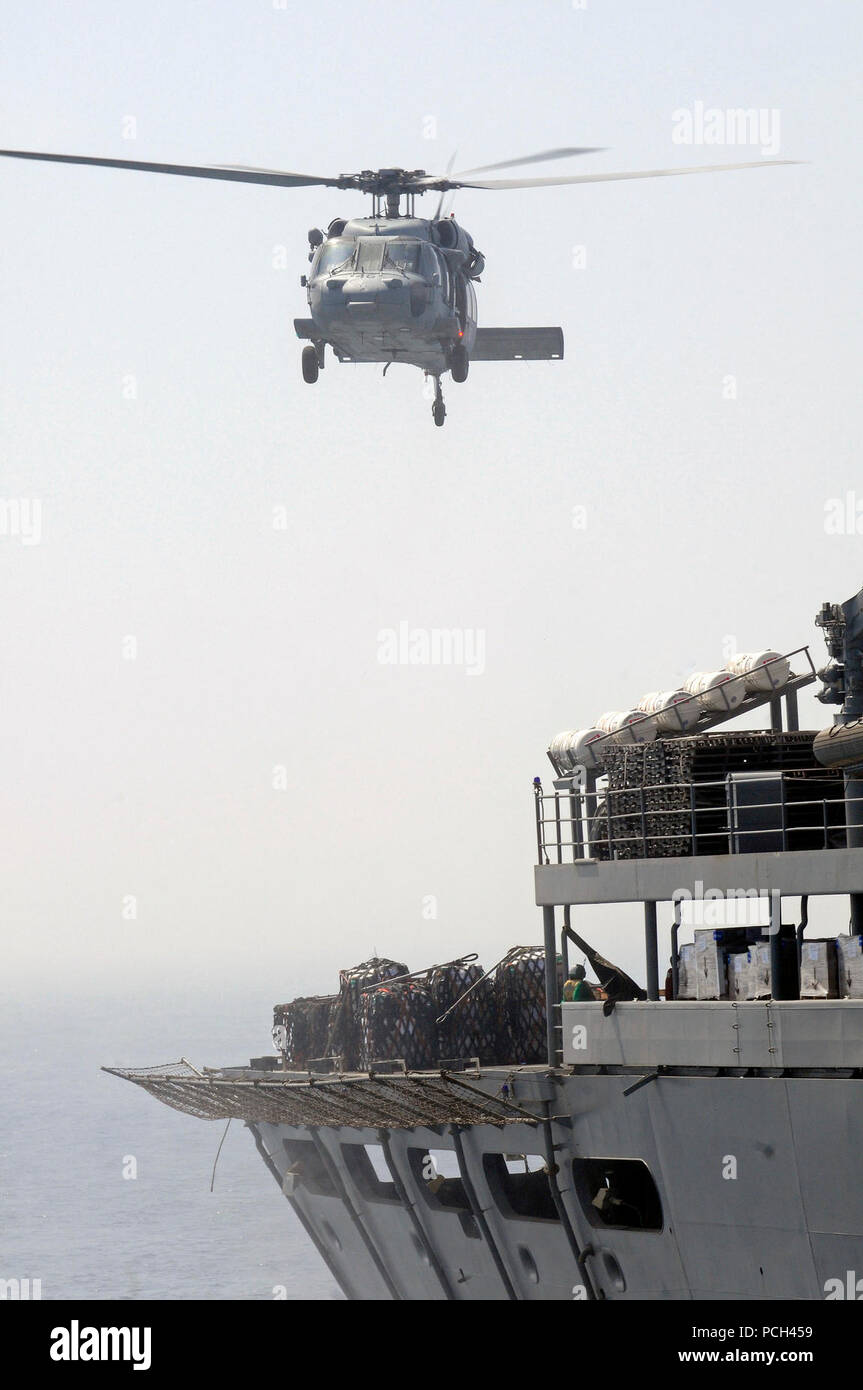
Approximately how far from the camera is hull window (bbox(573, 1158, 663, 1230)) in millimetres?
30000

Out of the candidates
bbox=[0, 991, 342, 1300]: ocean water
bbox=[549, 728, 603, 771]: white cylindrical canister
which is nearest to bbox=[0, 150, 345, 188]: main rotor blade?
bbox=[549, 728, 603, 771]: white cylindrical canister

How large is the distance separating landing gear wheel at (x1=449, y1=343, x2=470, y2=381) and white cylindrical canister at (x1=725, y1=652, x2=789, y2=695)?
12.4 m

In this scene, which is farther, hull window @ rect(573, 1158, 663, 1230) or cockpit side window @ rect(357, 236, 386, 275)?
cockpit side window @ rect(357, 236, 386, 275)

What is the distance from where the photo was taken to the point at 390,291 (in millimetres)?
38938

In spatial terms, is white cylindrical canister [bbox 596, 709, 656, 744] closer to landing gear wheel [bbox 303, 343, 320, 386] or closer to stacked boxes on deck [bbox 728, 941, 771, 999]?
stacked boxes on deck [bbox 728, 941, 771, 999]

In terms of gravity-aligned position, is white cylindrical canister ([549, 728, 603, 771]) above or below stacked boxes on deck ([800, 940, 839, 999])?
above

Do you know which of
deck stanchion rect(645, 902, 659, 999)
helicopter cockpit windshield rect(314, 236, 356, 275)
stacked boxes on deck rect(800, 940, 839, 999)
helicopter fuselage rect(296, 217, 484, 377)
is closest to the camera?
stacked boxes on deck rect(800, 940, 839, 999)

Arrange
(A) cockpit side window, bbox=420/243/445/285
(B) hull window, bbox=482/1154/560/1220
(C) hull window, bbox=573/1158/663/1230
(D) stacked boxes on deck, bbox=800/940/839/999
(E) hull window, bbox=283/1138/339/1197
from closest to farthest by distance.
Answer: (D) stacked boxes on deck, bbox=800/940/839/999, (C) hull window, bbox=573/1158/663/1230, (B) hull window, bbox=482/1154/560/1220, (E) hull window, bbox=283/1138/339/1197, (A) cockpit side window, bbox=420/243/445/285

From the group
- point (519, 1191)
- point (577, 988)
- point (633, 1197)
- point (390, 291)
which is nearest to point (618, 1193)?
point (633, 1197)

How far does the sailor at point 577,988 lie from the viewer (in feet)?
98.5

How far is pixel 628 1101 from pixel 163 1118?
14999cm

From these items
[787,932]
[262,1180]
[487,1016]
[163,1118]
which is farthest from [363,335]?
[163,1118]
